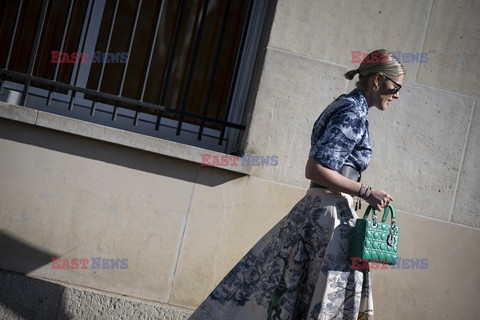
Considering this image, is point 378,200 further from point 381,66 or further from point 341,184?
point 381,66

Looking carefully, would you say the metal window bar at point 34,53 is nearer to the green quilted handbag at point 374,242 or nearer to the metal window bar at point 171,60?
the metal window bar at point 171,60

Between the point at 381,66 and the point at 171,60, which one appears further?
the point at 171,60

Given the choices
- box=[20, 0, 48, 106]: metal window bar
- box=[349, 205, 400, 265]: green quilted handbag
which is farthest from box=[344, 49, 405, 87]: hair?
box=[20, 0, 48, 106]: metal window bar

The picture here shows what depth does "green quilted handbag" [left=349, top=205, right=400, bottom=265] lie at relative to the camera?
2.99 metres

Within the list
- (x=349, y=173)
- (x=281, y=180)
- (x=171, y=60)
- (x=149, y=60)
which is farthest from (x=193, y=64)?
(x=349, y=173)

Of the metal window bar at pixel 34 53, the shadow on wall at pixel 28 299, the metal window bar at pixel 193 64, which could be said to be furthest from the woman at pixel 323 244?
the metal window bar at pixel 34 53

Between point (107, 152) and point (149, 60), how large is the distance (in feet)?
2.55

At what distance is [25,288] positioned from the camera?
4414 millimetres

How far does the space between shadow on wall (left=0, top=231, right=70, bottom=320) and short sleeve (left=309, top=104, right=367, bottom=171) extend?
7.52ft

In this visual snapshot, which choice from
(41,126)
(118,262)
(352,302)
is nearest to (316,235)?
(352,302)

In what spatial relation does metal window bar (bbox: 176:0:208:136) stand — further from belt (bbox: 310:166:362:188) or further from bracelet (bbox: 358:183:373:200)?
bracelet (bbox: 358:183:373:200)

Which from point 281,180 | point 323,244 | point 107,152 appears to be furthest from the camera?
point 281,180

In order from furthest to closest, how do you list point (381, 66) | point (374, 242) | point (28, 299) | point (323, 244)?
point (28, 299) → point (381, 66) → point (323, 244) → point (374, 242)

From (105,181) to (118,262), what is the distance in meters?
0.58
